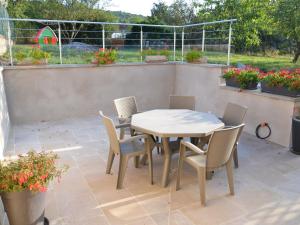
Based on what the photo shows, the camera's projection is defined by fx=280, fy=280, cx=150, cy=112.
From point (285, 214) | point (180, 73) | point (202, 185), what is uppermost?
point (180, 73)

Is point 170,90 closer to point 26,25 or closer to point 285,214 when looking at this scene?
point 285,214

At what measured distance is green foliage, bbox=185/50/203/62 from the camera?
242 inches

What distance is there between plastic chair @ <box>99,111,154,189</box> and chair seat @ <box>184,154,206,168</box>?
48 centimetres

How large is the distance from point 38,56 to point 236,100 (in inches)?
152

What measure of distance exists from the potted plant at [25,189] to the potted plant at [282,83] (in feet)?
11.3

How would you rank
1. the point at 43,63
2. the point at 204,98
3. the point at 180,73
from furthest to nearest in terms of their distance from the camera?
the point at 180,73 → the point at 204,98 → the point at 43,63

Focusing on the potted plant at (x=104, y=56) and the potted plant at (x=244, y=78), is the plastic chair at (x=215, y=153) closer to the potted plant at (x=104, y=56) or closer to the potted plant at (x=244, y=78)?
the potted plant at (x=244, y=78)

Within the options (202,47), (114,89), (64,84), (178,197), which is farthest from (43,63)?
(178,197)

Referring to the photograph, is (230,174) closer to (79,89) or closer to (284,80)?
(284,80)

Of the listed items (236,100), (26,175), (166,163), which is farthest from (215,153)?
(236,100)

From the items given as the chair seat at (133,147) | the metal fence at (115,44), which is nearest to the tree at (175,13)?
the metal fence at (115,44)

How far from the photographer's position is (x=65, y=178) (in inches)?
128

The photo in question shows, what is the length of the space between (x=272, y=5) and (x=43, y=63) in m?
11.3

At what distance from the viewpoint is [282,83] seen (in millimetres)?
4172
